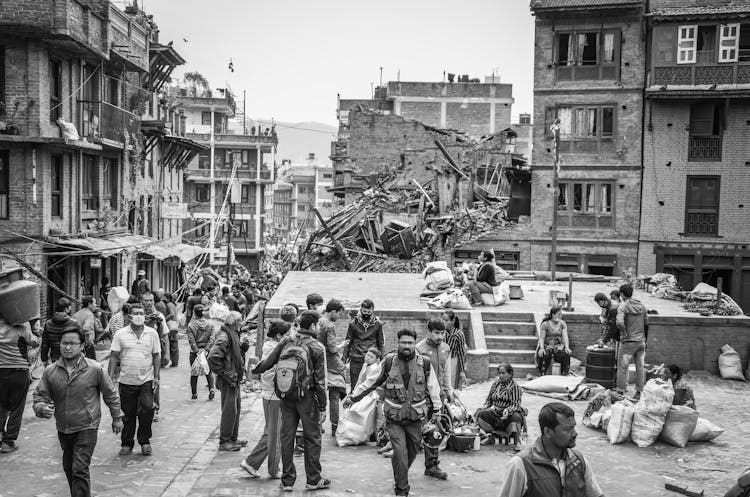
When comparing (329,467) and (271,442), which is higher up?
(271,442)

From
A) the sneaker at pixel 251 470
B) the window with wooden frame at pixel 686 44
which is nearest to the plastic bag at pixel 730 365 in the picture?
the sneaker at pixel 251 470

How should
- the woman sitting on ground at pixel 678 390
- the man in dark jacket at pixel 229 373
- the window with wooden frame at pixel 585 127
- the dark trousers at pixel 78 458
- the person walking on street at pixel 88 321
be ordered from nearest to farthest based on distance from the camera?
1. the dark trousers at pixel 78 458
2. the man in dark jacket at pixel 229 373
3. the woman sitting on ground at pixel 678 390
4. the person walking on street at pixel 88 321
5. the window with wooden frame at pixel 585 127

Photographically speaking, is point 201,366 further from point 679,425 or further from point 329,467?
point 679,425

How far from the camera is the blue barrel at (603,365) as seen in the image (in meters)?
14.8

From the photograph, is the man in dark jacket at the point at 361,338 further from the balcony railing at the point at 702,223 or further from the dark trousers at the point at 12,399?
the balcony railing at the point at 702,223

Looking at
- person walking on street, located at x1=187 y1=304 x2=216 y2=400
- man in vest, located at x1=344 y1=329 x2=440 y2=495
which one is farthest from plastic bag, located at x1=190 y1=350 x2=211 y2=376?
man in vest, located at x1=344 y1=329 x2=440 y2=495

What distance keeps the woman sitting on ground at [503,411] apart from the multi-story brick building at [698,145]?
74.8 feet

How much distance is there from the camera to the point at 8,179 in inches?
925

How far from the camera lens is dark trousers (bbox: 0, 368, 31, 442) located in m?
11.0

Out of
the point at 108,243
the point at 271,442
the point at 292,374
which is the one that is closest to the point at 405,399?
the point at 292,374

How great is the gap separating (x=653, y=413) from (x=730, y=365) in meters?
6.57

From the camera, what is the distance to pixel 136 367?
1072 centimetres

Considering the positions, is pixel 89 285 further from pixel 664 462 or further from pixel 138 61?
pixel 664 462

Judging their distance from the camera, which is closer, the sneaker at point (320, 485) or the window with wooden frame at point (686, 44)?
the sneaker at point (320, 485)
